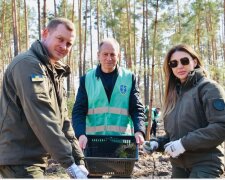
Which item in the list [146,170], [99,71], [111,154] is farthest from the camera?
[146,170]

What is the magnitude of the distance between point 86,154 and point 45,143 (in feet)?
4.39

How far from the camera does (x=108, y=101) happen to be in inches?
139

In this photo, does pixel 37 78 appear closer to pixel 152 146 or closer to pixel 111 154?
pixel 152 146

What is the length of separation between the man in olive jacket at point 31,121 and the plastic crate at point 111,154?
2.61 ft

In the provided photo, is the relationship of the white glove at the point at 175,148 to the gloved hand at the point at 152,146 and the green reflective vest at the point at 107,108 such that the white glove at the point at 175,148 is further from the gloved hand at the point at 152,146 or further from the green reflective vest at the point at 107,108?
the green reflective vest at the point at 107,108

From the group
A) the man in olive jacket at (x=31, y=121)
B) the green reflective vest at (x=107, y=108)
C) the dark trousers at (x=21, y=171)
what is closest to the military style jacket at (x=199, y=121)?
the man in olive jacket at (x=31, y=121)

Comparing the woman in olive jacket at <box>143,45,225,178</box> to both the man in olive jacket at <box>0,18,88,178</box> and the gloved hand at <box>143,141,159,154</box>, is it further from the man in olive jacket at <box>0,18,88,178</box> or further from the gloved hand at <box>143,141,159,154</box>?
the man in olive jacket at <box>0,18,88,178</box>

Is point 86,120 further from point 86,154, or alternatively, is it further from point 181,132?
point 181,132

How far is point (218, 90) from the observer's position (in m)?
2.46

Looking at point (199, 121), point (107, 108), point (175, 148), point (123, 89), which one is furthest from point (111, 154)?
point (199, 121)

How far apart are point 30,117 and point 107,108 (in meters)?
1.45

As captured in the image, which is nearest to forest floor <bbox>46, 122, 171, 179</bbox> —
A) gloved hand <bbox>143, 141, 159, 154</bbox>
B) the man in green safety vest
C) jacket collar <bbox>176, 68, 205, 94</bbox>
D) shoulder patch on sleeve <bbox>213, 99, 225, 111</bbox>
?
the man in green safety vest

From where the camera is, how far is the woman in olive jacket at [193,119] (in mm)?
2414

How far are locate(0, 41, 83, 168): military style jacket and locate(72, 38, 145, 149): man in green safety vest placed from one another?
3.97ft
